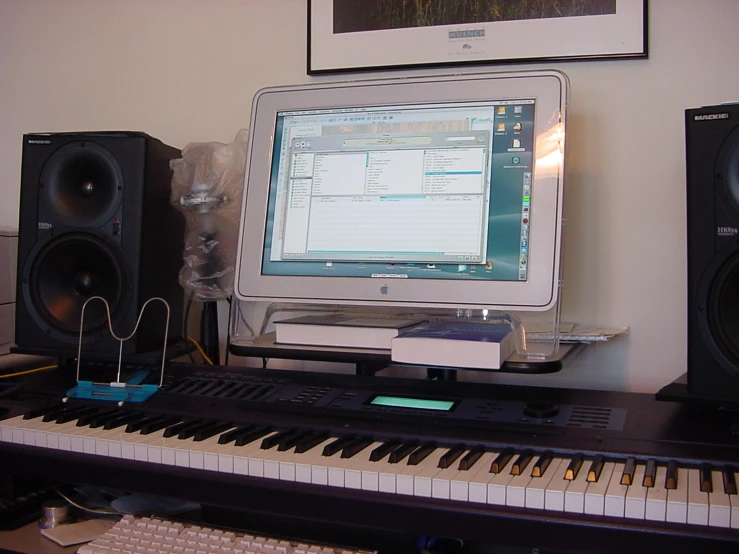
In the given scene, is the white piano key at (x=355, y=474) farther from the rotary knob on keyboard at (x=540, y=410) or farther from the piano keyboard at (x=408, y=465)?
the rotary knob on keyboard at (x=540, y=410)

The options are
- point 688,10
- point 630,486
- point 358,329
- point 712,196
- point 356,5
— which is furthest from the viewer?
point 356,5

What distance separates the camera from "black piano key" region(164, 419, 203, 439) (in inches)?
40.8

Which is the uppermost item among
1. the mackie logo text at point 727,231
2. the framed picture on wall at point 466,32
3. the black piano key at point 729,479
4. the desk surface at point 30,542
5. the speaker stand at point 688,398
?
the framed picture on wall at point 466,32

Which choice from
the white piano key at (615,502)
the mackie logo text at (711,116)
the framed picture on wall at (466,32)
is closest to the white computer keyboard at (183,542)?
the white piano key at (615,502)

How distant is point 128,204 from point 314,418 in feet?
1.88

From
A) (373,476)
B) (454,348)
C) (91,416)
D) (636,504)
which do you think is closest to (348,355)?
(454,348)

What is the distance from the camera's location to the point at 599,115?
1.38 metres

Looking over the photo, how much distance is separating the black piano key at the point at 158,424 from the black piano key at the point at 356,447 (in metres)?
0.29

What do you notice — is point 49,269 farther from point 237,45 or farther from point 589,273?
point 589,273

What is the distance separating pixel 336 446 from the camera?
95 centimetres

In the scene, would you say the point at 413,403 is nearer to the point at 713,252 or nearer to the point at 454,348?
the point at 454,348

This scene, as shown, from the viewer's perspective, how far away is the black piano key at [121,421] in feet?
3.56

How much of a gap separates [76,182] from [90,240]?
0.13 m

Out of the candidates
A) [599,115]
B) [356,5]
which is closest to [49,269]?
[356,5]
